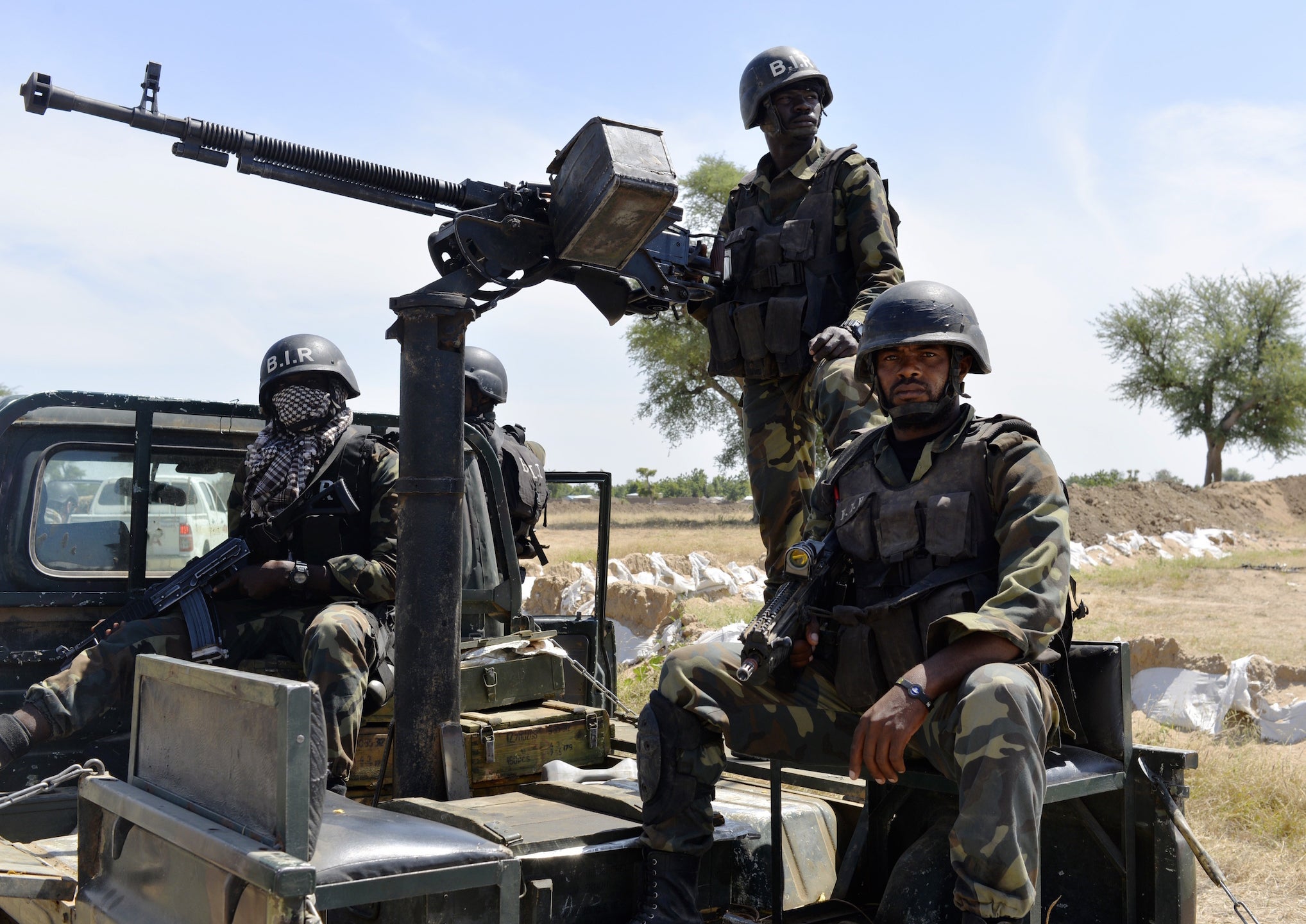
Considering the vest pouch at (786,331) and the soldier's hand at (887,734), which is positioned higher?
the vest pouch at (786,331)

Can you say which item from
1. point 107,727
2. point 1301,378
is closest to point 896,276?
point 107,727

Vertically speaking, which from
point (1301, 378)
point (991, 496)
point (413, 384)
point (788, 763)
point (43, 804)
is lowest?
point (43, 804)

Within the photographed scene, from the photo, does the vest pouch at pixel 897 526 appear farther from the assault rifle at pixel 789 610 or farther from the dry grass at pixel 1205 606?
the dry grass at pixel 1205 606

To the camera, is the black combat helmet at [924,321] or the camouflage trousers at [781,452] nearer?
the black combat helmet at [924,321]

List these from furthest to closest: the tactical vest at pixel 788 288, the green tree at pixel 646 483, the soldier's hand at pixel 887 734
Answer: the green tree at pixel 646 483
the tactical vest at pixel 788 288
the soldier's hand at pixel 887 734

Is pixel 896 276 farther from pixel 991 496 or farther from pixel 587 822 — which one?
pixel 587 822

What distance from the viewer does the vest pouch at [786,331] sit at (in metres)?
4.61

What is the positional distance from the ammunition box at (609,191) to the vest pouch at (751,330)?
1.13m

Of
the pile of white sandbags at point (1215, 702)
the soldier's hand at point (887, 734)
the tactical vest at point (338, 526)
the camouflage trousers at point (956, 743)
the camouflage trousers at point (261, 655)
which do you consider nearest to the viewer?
the camouflage trousers at point (956, 743)

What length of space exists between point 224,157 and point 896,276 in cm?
251

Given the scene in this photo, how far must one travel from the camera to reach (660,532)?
28.7 m

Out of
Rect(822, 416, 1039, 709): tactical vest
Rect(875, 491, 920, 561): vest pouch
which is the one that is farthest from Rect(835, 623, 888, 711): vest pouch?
Rect(875, 491, 920, 561): vest pouch

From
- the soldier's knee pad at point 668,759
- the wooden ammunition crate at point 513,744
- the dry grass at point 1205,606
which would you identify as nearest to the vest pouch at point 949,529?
the soldier's knee pad at point 668,759

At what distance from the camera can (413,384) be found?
330 cm
